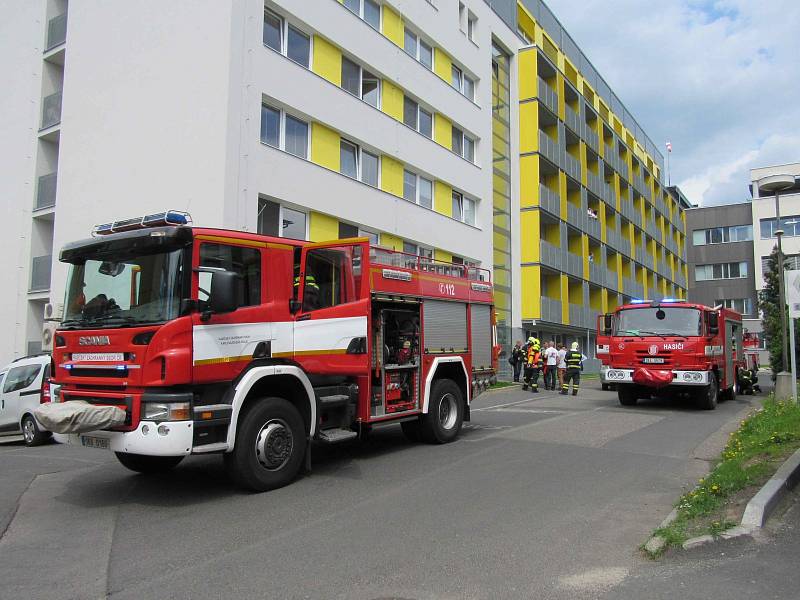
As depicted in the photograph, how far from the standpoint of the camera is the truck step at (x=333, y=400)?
25.2 ft

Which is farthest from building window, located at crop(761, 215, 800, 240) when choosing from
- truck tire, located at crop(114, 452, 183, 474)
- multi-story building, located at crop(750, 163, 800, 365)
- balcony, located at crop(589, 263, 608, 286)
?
truck tire, located at crop(114, 452, 183, 474)

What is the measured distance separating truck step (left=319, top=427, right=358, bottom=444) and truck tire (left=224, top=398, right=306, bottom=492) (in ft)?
1.23

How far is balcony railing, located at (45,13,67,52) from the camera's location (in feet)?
71.2

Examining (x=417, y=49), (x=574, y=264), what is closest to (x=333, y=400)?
(x=417, y=49)

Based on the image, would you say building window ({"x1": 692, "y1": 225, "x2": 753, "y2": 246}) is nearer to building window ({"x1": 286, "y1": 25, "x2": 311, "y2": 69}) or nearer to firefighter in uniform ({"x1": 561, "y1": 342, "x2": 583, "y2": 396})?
firefighter in uniform ({"x1": 561, "y1": 342, "x2": 583, "y2": 396})

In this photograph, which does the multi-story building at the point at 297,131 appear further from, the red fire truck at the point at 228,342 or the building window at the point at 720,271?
the building window at the point at 720,271

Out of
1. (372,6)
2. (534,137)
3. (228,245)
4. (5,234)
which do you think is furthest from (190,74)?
(534,137)

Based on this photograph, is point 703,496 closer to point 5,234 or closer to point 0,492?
point 0,492

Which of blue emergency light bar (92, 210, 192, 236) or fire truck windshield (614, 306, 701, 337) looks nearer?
blue emergency light bar (92, 210, 192, 236)

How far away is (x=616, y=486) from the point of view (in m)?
7.04

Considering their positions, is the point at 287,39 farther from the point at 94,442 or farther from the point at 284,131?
the point at 94,442

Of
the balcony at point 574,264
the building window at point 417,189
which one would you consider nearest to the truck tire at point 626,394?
the building window at point 417,189

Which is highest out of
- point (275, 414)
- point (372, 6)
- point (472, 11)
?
point (472, 11)

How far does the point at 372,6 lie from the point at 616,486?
19395 mm
